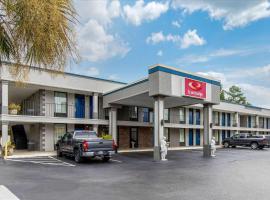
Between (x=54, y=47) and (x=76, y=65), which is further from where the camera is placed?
(x=76, y=65)

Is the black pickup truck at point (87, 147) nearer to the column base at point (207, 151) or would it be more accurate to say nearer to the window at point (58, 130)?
the window at point (58, 130)

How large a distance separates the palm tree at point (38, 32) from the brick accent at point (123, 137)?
24309 millimetres

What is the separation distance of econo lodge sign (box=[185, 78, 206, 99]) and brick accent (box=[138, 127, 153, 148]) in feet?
37.0

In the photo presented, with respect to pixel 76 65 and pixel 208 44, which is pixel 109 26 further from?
pixel 208 44

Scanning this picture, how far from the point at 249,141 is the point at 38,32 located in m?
32.6

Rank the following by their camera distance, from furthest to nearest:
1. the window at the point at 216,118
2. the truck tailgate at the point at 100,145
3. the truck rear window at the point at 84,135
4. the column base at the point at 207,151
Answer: the window at the point at 216,118
the column base at the point at 207,151
the truck rear window at the point at 84,135
the truck tailgate at the point at 100,145

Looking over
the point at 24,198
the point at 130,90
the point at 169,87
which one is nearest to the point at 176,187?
the point at 24,198

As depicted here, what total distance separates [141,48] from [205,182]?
13.5 m

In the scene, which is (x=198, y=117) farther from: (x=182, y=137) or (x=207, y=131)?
(x=207, y=131)

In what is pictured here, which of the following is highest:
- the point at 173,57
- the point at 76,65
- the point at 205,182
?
the point at 173,57

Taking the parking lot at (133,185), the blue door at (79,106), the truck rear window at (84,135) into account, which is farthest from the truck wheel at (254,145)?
the truck rear window at (84,135)

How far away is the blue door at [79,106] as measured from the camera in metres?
25.8

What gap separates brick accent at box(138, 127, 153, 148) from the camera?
30.5 m

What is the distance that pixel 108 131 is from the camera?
2658 cm
